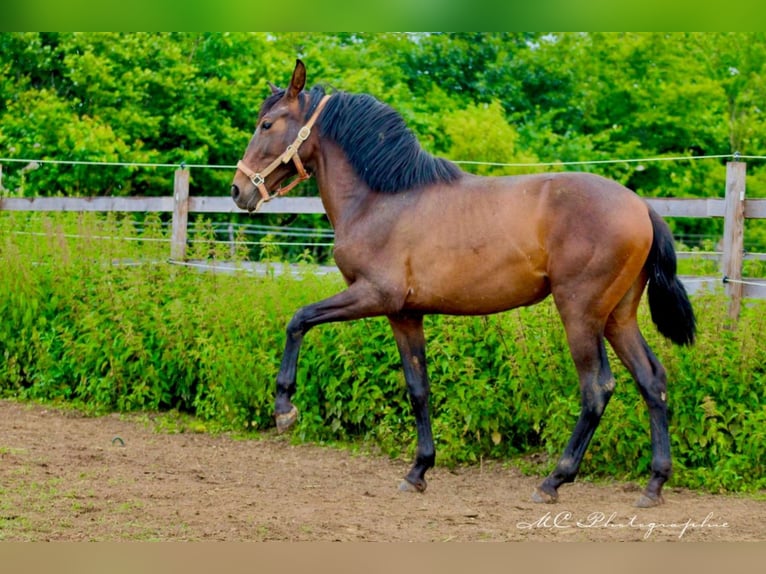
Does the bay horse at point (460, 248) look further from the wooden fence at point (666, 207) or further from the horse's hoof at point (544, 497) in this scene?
the wooden fence at point (666, 207)

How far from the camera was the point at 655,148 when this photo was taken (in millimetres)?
22250

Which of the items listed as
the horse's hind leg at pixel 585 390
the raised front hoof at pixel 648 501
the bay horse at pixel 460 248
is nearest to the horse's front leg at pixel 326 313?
the bay horse at pixel 460 248

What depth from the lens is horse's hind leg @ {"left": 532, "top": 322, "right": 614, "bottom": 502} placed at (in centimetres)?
581

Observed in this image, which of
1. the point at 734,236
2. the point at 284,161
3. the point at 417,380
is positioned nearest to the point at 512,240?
the point at 417,380

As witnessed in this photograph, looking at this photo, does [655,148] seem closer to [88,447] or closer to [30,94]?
[30,94]

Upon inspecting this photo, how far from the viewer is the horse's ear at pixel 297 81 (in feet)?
20.3

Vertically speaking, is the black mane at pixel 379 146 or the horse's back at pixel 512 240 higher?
the black mane at pixel 379 146

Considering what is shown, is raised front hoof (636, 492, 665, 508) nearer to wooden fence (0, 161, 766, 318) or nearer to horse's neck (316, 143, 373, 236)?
wooden fence (0, 161, 766, 318)

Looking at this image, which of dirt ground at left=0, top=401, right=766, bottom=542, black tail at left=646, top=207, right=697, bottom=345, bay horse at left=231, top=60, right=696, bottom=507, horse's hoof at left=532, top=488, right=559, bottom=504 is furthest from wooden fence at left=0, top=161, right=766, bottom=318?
horse's hoof at left=532, top=488, right=559, bottom=504

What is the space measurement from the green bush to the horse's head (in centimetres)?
190

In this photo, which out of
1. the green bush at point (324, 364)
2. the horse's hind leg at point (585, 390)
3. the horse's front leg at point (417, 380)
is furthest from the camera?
the green bush at point (324, 364)

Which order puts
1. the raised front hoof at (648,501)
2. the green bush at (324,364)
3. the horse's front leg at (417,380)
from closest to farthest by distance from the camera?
the raised front hoof at (648,501) → the horse's front leg at (417,380) → the green bush at (324,364)
